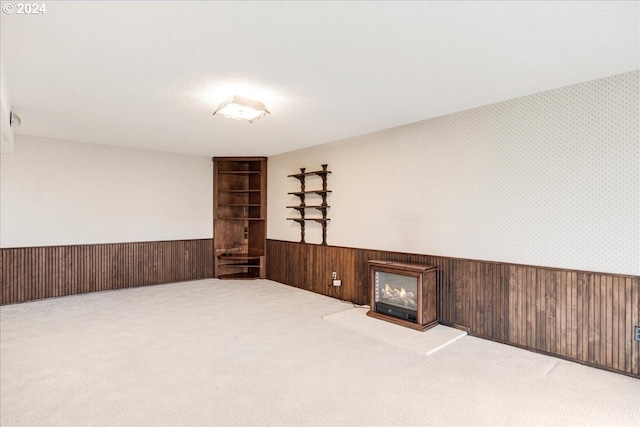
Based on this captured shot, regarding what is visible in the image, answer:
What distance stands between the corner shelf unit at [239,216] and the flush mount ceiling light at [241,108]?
309 cm

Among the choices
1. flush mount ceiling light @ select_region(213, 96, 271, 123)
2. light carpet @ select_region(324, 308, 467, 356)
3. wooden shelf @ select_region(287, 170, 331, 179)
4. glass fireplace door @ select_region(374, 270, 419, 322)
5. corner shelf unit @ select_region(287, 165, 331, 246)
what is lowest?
light carpet @ select_region(324, 308, 467, 356)

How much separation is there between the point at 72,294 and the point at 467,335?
17.8ft

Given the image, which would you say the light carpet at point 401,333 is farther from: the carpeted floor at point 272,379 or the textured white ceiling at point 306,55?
the textured white ceiling at point 306,55

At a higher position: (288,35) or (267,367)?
(288,35)

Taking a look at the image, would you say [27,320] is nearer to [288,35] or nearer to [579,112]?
[288,35]

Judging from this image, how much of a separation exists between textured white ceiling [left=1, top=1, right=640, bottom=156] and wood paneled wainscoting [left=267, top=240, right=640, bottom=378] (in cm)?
163

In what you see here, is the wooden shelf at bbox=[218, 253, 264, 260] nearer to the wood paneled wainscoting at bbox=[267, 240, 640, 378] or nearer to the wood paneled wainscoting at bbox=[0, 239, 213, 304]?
the wood paneled wainscoting at bbox=[0, 239, 213, 304]

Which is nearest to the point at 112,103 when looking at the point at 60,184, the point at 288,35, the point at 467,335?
the point at 288,35

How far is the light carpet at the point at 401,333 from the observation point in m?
3.17

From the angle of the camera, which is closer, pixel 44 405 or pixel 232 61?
pixel 44 405

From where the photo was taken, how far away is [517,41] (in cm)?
214

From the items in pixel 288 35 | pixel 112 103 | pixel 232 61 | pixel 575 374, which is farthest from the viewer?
pixel 112 103

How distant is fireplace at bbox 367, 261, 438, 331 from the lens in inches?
141

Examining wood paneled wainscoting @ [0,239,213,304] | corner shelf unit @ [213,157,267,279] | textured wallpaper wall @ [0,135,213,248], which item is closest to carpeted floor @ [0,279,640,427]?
wood paneled wainscoting @ [0,239,213,304]
